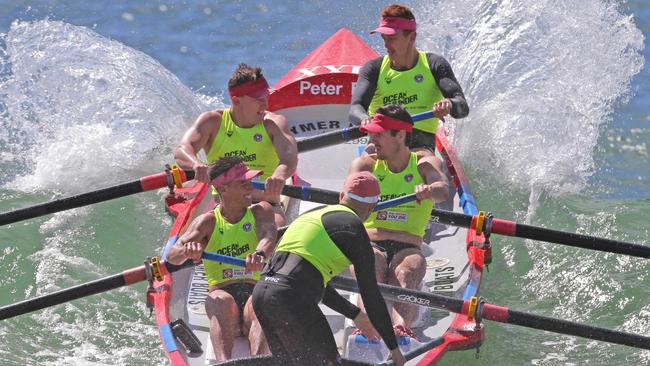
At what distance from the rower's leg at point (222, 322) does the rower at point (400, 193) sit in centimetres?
116

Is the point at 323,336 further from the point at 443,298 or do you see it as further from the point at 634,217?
the point at 634,217

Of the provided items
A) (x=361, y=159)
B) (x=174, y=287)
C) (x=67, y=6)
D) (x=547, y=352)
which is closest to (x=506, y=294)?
(x=547, y=352)

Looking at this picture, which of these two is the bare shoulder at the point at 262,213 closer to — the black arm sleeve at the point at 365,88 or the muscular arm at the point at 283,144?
the muscular arm at the point at 283,144

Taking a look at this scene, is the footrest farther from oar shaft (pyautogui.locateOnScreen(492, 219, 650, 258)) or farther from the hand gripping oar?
oar shaft (pyautogui.locateOnScreen(492, 219, 650, 258))

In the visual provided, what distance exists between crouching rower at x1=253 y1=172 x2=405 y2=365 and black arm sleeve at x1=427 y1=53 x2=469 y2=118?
9.76 ft

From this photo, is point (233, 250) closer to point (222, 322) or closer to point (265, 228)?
point (265, 228)

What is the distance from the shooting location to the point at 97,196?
9.34 m

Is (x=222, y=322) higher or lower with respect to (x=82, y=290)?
lower

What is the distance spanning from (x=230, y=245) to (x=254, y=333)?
0.68 metres

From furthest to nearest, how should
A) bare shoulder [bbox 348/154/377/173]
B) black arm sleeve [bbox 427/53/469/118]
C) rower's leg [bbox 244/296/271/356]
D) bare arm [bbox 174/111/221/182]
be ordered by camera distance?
black arm sleeve [bbox 427/53/469/118] < bare arm [bbox 174/111/221/182] < bare shoulder [bbox 348/154/377/173] < rower's leg [bbox 244/296/271/356]

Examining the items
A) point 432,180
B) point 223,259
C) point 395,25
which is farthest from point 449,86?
point 223,259

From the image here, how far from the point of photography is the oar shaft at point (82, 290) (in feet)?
27.1

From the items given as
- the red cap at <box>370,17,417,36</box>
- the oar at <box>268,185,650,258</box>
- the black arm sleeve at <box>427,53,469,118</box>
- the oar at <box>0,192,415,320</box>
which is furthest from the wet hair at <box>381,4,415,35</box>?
the oar at <box>0,192,415,320</box>

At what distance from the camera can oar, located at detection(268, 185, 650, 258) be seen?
8.48 metres
